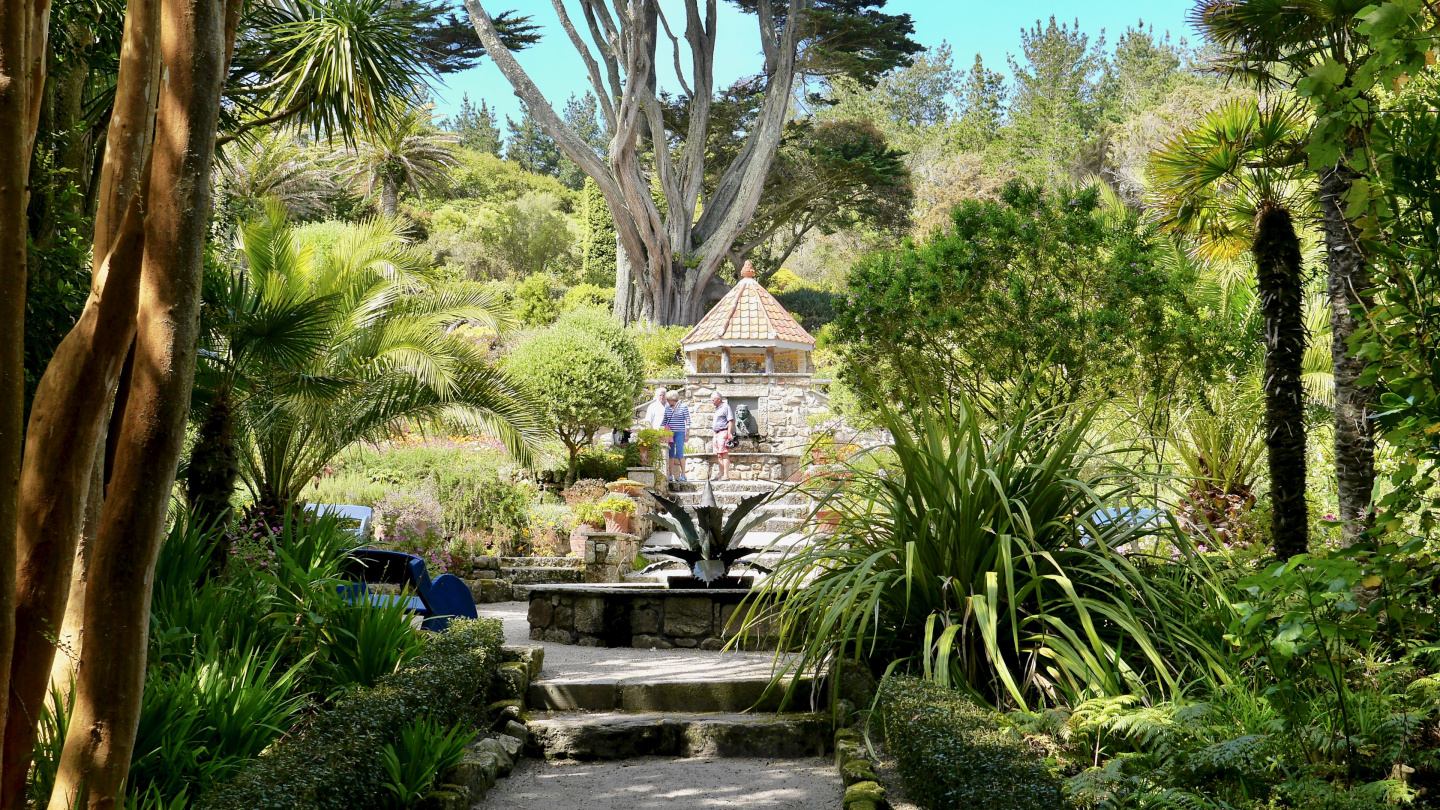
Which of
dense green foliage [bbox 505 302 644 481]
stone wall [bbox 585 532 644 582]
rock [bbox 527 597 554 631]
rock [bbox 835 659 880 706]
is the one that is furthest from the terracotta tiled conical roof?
rock [bbox 835 659 880 706]

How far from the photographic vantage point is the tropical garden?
260cm

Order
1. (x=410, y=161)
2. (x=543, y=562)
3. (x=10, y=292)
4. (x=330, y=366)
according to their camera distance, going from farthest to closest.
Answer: (x=410, y=161) < (x=543, y=562) < (x=330, y=366) < (x=10, y=292)

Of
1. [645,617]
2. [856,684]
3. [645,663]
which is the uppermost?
[645,617]

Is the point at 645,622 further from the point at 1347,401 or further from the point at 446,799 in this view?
the point at 1347,401

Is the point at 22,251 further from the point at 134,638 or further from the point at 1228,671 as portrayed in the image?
the point at 1228,671

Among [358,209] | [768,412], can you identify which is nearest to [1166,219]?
[768,412]

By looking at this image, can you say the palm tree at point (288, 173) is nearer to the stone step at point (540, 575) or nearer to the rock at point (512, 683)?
the stone step at point (540, 575)

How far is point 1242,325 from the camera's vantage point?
433 inches

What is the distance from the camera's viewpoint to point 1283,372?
5.68 m

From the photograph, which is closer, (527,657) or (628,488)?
(527,657)

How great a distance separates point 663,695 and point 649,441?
11.8 meters

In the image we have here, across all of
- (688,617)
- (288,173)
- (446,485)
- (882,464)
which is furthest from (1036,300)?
(288,173)

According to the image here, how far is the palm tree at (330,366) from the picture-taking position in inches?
266

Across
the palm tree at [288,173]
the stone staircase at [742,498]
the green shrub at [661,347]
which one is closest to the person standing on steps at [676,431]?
the stone staircase at [742,498]
